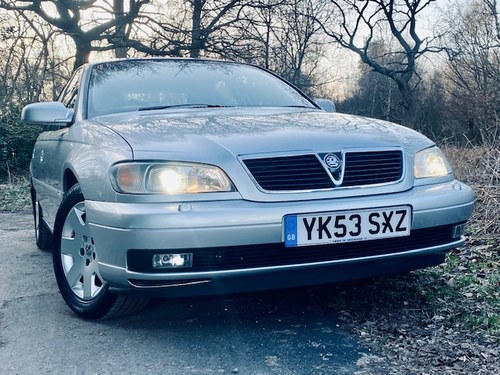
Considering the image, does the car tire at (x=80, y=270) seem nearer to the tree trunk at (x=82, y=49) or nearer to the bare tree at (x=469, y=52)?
the tree trunk at (x=82, y=49)

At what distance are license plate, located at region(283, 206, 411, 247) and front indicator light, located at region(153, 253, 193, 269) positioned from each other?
431 mm

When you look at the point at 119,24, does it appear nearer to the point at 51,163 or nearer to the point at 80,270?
the point at 51,163

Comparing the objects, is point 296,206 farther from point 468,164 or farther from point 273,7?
point 273,7

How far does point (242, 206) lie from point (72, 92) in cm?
249

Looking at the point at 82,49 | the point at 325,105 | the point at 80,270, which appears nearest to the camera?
the point at 80,270

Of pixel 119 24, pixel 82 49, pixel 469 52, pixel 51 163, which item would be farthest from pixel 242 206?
pixel 469 52

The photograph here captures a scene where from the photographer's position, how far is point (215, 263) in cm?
251

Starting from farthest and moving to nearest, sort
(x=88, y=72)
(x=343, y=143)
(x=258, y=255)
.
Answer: (x=88, y=72)
(x=343, y=143)
(x=258, y=255)

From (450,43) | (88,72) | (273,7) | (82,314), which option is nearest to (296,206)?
(82,314)

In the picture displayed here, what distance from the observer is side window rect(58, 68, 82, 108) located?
4174 millimetres

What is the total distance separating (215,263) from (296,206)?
1.42ft

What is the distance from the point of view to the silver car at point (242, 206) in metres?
2.49

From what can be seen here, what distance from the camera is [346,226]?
8.50 feet

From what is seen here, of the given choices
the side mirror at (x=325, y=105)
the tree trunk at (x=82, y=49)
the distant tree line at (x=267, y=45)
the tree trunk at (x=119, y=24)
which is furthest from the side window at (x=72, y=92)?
the tree trunk at (x=82, y=49)
